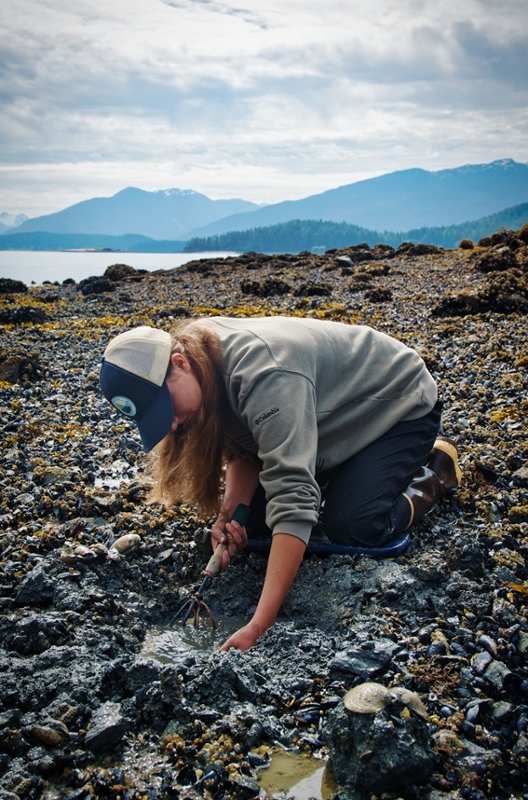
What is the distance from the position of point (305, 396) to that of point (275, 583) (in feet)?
3.05

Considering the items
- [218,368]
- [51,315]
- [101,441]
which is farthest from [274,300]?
[218,368]

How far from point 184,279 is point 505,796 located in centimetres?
2326

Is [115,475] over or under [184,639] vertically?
over

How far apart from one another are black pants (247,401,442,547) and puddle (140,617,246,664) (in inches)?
34.6

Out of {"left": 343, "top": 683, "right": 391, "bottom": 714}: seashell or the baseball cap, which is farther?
the baseball cap

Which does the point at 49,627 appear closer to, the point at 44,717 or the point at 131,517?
the point at 44,717

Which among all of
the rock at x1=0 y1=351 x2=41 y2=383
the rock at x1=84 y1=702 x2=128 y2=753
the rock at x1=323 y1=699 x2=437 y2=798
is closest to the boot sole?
the rock at x1=323 y1=699 x2=437 y2=798

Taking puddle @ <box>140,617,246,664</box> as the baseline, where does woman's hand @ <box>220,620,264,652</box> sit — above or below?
above

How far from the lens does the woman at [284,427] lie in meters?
3.05

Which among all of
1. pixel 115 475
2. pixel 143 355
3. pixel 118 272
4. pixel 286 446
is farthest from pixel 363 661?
pixel 118 272

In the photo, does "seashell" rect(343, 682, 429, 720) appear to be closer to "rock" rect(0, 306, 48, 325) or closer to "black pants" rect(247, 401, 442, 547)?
"black pants" rect(247, 401, 442, 547)

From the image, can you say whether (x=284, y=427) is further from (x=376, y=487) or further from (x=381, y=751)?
(x=381, y=751)

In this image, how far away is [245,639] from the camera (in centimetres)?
305

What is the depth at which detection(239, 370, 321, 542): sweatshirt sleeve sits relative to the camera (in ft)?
9.91
